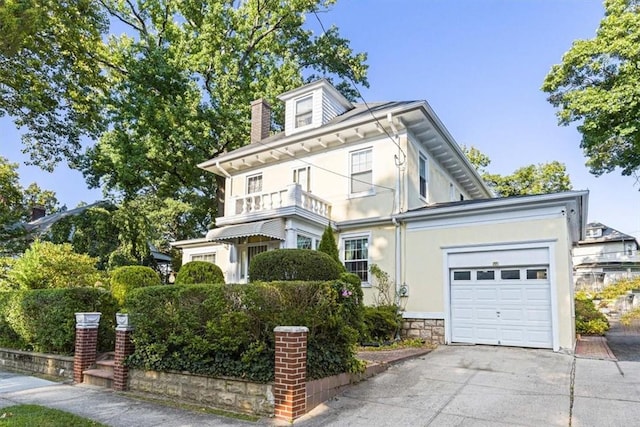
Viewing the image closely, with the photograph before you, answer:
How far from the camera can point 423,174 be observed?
593 inches

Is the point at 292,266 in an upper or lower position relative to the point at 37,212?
lower

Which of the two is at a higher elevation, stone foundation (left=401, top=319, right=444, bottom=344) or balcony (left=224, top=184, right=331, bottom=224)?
balcony (left=224, top=184, right=331, bottom=224)

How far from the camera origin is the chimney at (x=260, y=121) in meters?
18.1

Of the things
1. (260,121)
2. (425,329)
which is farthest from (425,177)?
(260,121)

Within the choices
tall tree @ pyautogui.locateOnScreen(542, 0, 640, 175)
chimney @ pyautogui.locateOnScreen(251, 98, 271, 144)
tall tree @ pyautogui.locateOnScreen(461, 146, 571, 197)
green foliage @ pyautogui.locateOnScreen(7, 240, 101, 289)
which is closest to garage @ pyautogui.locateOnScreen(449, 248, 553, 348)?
tall tree @ pyautogui.locateOnScreen(542, 0, 640, 175)

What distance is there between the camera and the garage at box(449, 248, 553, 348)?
10453mm

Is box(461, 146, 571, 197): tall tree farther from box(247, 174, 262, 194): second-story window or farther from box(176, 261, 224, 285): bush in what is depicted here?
box(176, 261, 224, 285): bush

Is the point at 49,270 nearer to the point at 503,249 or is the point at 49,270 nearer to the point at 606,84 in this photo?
the point at 503,249

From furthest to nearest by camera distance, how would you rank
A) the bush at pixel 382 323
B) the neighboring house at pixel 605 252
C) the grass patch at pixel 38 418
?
the neighboring house at pixel 605 252, the bush at pixel 382 323, the grass patch at pixel 38 418

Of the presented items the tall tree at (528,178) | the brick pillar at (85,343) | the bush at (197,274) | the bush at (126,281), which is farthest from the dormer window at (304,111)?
the tall tree at (528,178)

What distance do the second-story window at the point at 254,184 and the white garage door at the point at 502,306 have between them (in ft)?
28.4

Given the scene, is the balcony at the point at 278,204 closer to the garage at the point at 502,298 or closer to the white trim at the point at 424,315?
the white trim at the point at 424,315

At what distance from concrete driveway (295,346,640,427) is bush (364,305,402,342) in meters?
2.79

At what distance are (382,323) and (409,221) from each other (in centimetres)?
321
